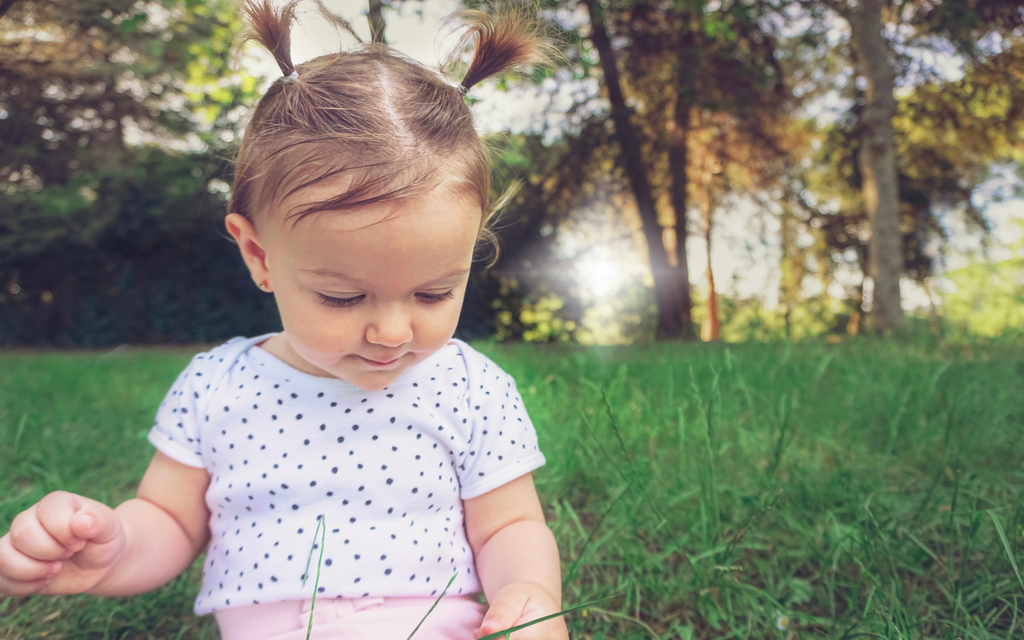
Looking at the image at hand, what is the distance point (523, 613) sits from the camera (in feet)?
2.98

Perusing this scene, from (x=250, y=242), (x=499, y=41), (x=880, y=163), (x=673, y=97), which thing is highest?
(x=673, y=97)

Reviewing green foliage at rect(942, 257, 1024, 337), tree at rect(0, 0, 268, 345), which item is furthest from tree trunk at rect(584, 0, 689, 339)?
tree at rect(0, 0, 268, 345)

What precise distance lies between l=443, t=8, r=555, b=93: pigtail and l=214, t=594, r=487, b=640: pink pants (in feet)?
3.19

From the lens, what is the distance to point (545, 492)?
5.79 feet

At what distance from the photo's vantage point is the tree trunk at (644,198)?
7.97m

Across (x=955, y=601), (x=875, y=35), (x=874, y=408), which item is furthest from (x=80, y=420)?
(x=875, y=35)

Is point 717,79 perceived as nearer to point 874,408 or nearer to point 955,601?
point 874,408

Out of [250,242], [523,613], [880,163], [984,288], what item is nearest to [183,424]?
[250,242]

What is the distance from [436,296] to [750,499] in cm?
97

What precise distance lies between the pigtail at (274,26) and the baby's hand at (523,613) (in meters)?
1.01

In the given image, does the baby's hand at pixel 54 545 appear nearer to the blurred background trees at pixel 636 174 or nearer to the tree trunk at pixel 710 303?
the blurred background trees at pixel 636 174

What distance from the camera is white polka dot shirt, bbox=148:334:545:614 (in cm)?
100

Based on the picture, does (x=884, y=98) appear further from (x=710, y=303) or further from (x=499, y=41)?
(x=499, y=41)

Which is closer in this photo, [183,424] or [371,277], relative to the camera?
[371,277]
